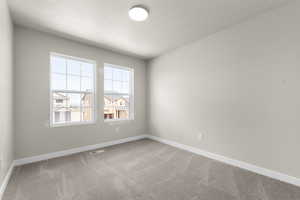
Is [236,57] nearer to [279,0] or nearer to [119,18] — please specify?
[279,0]

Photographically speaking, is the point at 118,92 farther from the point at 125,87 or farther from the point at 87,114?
the point at 87,114

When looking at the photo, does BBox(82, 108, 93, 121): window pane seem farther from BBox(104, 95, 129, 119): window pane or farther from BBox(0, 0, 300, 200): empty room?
BBox(104, 95, 129, 119): window pane

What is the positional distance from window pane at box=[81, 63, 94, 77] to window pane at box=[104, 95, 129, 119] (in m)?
0.72

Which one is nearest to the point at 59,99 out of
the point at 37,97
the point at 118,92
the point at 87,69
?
the point at 37,97

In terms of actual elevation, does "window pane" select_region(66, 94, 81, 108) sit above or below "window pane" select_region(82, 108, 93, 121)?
above

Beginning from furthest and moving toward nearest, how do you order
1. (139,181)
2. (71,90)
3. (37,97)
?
(71,90) < (37,97) < (139,181)

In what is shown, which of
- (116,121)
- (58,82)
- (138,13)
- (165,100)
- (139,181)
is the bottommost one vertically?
(139,181)

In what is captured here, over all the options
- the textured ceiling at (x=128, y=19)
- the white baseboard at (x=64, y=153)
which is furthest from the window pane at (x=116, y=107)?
the textured ceiling at (x=128, y=19)

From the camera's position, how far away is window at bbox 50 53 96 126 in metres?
2.92

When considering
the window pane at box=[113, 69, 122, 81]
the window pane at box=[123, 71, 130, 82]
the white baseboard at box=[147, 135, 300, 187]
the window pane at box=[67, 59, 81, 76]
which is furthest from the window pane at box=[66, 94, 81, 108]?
the white baseboard at box=[147, 135, 300, 187]

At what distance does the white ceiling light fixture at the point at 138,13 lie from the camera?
202 cm

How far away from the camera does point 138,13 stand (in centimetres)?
210

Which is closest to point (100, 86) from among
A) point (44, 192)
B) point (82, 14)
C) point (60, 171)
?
point (82, 14)

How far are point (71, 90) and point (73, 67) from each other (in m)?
0.56
